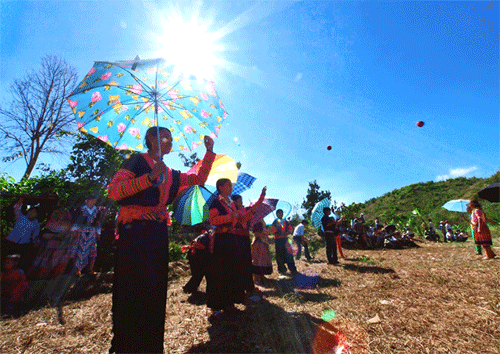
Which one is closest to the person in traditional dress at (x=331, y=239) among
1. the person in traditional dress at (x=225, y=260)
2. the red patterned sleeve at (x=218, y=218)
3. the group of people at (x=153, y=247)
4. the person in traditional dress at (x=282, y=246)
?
the person in traditional dress at (x=282, y=246)

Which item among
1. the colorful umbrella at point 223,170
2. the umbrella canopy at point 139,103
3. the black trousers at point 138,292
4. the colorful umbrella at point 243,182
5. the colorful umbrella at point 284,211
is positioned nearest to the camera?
the black trousers at point 138,292

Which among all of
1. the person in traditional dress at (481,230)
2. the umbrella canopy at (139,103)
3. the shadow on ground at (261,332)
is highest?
the umbrella canopy at (139,103)

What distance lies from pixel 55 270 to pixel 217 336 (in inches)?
230

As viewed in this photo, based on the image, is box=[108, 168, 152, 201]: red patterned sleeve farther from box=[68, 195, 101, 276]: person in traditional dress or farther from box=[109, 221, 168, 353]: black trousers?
box=[68, 195, 101, 276]: person in traditional dress

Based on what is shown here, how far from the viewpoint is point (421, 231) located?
16453 millimetres

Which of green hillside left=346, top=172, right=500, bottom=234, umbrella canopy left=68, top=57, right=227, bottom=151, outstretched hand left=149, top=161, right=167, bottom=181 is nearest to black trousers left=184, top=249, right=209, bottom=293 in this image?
umbrella canopy left=68, top=57, right=227, bottom=151

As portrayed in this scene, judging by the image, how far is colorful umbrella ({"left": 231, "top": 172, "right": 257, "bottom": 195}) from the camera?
4.99 metres

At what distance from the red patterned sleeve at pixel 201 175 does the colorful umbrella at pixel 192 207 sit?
5.33 feet

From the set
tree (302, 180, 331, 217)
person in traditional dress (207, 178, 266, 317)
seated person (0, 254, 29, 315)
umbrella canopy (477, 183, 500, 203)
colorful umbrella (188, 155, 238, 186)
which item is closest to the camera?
person in traditional dress (207, 178, 266, 317)

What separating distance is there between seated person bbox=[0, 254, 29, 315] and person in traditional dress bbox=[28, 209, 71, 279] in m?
1.43

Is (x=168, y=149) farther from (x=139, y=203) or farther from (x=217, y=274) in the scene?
(x=217, y=274)

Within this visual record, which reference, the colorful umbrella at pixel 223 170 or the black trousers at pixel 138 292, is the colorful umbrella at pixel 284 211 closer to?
the colorful umbrella at pixel 223 170

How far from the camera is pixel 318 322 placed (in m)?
3.16

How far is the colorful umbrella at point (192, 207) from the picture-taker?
433 centimetres
